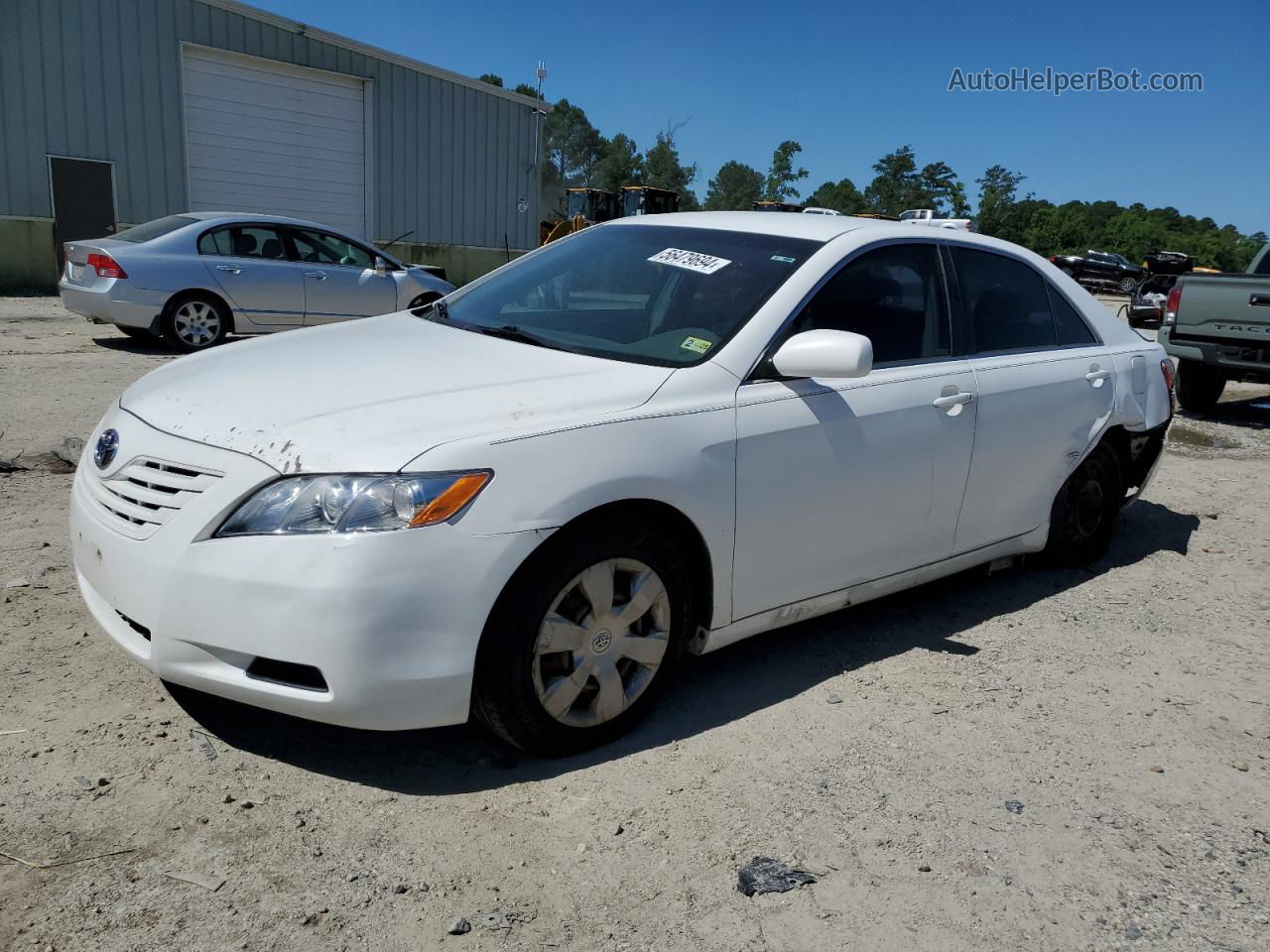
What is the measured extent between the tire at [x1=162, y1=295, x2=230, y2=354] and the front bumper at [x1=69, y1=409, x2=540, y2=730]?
798cm

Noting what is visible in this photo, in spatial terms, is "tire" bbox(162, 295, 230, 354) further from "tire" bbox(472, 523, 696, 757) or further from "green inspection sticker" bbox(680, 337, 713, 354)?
"tire" bbox(472, 523, 696, 757)

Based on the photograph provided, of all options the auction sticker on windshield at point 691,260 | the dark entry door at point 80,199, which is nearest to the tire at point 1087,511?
the auction sticker on windshield at point 691,260

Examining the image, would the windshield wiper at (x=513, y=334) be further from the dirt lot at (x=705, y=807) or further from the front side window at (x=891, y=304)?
the dirt lot at (x=705, y=807)

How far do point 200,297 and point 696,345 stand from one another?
8283 mm

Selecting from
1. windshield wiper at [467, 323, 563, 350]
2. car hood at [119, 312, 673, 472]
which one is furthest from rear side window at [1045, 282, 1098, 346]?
windshield wiper at [467, 323, 563, 350]

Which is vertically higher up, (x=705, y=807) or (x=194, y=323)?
(x=194, y=323)

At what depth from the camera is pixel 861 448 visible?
11.4ft

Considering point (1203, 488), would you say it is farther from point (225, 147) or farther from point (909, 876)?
point (225, 147)

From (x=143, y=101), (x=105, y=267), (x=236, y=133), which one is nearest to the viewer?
(x=105, y=267)

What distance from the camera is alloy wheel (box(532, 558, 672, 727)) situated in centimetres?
282

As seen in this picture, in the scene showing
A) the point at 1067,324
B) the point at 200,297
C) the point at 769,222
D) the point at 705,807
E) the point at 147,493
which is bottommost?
the point at 705,807

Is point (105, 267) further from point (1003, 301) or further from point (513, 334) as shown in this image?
point (1003, 301)

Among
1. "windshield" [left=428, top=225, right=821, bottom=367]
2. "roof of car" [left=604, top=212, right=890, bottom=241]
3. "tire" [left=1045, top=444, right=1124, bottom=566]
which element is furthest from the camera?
"tire" [left=1045, top=444, right=1124, bottom=566]

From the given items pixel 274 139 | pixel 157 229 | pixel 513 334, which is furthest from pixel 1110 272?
pixel 513 334
